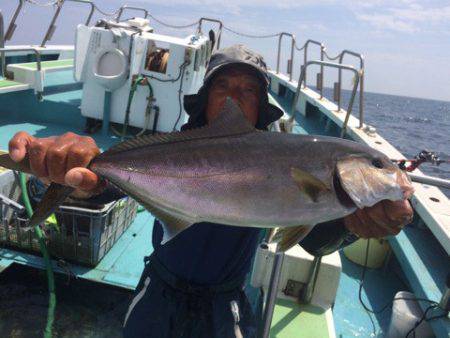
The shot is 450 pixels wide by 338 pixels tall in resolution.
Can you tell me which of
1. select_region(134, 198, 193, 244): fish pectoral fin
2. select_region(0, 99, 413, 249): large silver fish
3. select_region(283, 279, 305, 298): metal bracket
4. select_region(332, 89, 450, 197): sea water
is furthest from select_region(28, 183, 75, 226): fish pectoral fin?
select_region(332, 89, 450, 197): sea water

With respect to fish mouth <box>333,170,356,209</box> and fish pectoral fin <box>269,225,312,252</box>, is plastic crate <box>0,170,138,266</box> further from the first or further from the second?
fish mouth <box>333,170,356,209</box>

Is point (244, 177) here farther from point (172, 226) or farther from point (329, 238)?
point (329, 238)

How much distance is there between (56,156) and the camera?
1.57m

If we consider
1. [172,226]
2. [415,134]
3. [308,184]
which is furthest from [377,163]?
[415,134]

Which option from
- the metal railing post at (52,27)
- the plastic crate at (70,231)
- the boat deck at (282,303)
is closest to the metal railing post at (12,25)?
the metal railing post at (52,27)

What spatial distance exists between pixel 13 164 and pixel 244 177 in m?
0.94

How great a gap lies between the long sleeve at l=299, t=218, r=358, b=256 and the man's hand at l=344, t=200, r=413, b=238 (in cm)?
20

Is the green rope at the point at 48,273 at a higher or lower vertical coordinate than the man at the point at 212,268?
lower

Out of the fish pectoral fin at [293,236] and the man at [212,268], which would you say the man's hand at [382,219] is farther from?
the fish pectoral fin at [293,236]

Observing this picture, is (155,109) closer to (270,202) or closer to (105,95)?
(105,95)

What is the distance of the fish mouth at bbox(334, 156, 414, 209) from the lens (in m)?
1.42

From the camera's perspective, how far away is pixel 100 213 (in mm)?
3041

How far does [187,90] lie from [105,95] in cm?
131

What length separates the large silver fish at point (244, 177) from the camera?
1.42 m
